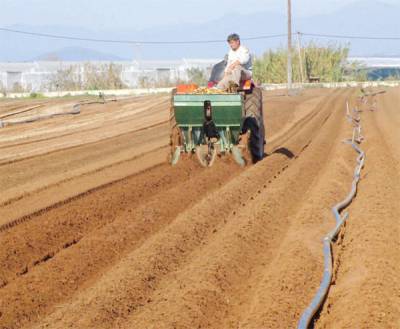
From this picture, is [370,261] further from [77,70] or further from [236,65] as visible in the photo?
[77,70]

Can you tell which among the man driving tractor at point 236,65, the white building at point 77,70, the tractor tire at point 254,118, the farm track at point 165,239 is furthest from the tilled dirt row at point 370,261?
the white building at point 77,70

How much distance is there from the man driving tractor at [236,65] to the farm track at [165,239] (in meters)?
1.36

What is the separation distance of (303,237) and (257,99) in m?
5.02

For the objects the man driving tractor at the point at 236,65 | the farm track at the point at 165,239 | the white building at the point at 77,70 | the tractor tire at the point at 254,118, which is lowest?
the white building at the point at 77,70

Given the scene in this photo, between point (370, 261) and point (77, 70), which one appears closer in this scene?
point (370, 261)

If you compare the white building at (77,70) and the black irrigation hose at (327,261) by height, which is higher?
the black irrigation hose at (327,261)

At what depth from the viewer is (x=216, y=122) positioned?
1158 cm

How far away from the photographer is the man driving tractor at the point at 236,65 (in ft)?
38.0

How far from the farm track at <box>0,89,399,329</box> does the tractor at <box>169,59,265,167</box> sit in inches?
11.2

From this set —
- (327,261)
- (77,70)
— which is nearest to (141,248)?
(327,261)

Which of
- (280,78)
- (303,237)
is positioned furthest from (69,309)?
(280,78)

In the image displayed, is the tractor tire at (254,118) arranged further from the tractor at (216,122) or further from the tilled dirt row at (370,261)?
the tilled dirt row at (370,261)

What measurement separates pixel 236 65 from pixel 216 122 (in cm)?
92

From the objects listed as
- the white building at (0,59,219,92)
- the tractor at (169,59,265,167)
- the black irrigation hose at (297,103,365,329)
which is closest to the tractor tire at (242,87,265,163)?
the tractor at (169,59,265,167)
